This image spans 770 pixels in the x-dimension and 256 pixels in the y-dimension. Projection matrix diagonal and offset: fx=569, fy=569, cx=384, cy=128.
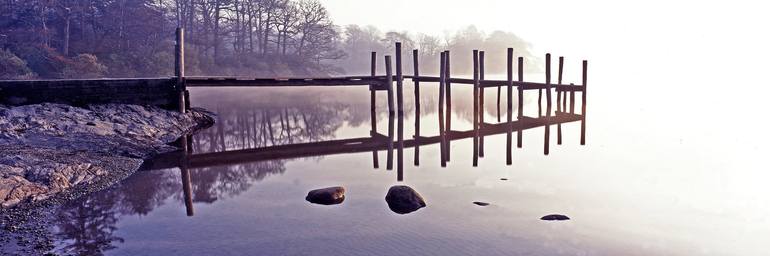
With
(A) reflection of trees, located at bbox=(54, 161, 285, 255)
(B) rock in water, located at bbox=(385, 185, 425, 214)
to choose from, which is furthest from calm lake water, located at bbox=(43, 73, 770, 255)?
(B) rock in water, located at bbox=(385, 185, 425, 214)

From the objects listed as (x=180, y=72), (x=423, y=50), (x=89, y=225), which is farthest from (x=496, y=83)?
(x=423, y=50)

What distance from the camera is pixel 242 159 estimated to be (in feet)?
45.5

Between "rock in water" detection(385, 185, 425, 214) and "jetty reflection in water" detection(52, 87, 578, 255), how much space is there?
241mm

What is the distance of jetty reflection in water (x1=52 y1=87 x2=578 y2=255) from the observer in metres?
8.14

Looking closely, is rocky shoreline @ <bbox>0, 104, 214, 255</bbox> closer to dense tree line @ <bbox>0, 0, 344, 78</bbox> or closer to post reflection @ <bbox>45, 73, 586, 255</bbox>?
post reflection @ <bbox>45, 73, 586, 255</bbox>

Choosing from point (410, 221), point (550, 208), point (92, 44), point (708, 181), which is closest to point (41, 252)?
point (410, 221)

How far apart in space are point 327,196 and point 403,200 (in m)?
1.30

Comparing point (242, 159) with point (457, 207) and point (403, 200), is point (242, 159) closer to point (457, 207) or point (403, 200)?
point (403, 200)

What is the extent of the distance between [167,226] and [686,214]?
7.91 metres

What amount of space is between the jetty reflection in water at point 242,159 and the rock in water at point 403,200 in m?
0.24

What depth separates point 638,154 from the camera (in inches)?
591

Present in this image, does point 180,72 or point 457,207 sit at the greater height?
point 180,72

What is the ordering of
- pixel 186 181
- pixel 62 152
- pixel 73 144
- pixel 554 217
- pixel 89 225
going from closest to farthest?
pixel 89 225 → pixel 554 217 → pixel 186 181 → pixel 62 152 → pixel 73 144

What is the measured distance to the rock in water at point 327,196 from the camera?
9.50m
